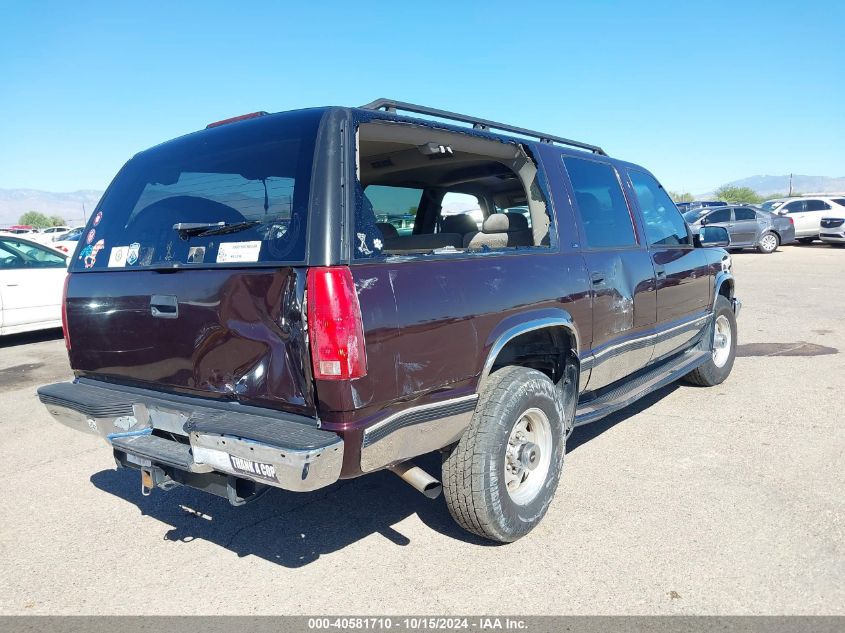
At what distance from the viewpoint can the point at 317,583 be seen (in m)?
3.00

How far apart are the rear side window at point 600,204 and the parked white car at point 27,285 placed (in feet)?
23.9

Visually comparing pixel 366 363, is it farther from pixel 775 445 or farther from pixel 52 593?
pixel 775 445

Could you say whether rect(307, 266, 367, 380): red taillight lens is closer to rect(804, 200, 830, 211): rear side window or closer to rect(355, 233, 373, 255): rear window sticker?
rect(355, 233, 373, 255): rear window sticker

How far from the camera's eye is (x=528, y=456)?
3396 mm

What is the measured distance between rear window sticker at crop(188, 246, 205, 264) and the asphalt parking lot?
1490 millimetres

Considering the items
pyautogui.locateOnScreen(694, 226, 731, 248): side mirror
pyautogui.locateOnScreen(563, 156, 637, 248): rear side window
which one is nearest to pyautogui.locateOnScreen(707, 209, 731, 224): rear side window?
pyautogui.locateOnScreen(694, 226, 731, 248): side mirror

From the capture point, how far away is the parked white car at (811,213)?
908 inches

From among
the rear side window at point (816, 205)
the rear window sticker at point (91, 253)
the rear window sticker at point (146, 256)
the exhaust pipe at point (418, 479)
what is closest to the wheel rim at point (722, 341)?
the exhaust pipe at point (418, 479)

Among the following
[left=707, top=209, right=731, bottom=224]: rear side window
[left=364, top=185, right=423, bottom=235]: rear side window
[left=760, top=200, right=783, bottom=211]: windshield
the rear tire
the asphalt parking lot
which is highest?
[left=364, top=185, right=423, bottom=235]: rear side window

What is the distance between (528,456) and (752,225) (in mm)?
20925

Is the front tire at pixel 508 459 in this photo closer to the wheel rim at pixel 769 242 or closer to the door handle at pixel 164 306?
the door handle at pixel 164 306

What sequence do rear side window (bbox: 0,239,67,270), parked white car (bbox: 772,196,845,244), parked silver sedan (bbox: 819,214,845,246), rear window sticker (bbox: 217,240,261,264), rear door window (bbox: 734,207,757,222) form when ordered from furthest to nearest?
parked white car (bbox: 772,196,845,244) → parked silver sedan (bbox: 819,214,845,246) → rear door window (bbox: 734,207,757,222) → rear side window (bbox: 0,239,67,270) → rear window sticker (bbox: 217,240,261,264)

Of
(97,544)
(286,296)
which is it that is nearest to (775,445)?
(286,296)

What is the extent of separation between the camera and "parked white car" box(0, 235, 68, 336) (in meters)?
8.67
